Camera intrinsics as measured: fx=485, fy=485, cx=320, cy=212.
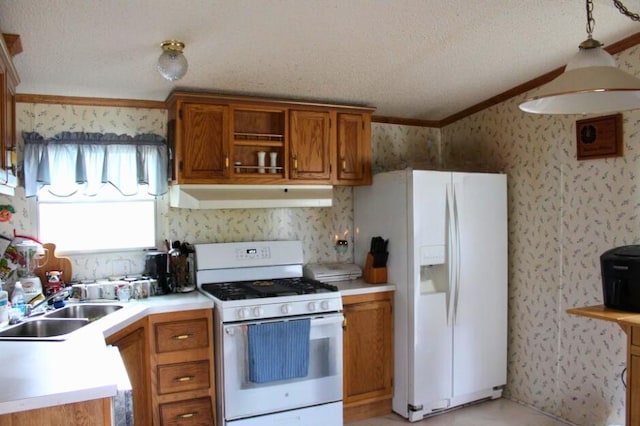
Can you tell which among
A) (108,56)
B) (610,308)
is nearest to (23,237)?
(108,56)

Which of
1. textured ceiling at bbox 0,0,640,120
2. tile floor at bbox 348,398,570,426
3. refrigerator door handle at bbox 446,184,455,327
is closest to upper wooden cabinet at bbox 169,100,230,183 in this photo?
textured ceiling at bbox 0,0,640,120

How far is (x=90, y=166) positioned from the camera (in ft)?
10.5

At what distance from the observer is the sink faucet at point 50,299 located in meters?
2.60

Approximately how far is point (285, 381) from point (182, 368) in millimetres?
625

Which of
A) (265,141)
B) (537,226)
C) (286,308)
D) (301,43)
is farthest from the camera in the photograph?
(537,226)

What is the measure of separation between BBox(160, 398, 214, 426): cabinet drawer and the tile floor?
1.02 metres

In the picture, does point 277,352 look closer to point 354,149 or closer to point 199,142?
point 199,142

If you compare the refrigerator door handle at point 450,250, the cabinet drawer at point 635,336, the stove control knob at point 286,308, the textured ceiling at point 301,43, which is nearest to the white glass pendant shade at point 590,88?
the textured ceiling at point 301,43

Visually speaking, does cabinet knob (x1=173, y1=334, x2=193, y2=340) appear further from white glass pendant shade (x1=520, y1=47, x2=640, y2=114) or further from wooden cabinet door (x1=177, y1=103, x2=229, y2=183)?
white glass pendant shade (x1=520, y1=47, x2=640, y2=114)

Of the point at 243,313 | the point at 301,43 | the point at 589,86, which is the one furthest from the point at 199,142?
the point at 589,86

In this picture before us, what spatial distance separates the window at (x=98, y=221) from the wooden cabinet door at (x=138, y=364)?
0.80 metres

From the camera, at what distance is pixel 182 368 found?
291 cm

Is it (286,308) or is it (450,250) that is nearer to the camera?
(286,308)

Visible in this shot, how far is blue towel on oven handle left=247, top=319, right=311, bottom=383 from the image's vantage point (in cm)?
286
